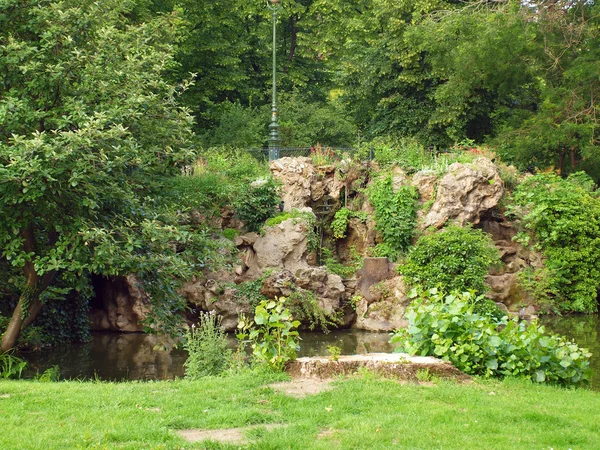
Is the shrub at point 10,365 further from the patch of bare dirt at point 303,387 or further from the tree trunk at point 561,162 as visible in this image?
the tree trunk at point 561,162

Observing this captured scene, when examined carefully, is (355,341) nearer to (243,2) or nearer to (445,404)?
(445,404)

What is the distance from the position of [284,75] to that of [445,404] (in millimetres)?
26007

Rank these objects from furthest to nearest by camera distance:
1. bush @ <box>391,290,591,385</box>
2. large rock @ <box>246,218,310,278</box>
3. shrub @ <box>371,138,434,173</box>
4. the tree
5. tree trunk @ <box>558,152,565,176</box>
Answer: tree trunk @ <box>558,152,565,176</box>, shrub @ <box>371,138,434,173</box>, large rock @ <box>246,218,310,278</box>, the tree, bush @ <box>391,290,591,385</box>

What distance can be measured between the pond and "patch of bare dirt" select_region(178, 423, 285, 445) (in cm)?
585

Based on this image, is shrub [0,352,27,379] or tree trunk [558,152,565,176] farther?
tree trunk [558,152,565,176]

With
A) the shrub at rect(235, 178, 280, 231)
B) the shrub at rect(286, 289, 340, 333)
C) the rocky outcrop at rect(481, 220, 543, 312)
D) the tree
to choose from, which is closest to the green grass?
the tree

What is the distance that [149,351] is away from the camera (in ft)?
46.9

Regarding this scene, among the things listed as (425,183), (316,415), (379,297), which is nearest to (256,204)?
(379,297)

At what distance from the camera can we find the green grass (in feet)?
16.1

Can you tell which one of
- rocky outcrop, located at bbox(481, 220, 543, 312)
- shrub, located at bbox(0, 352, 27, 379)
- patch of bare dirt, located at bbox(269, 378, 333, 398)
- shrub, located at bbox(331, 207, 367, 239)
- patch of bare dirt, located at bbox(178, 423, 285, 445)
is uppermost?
shrub, located at bbox(331, 207, 367, 239)

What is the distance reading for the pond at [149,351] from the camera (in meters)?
12.1

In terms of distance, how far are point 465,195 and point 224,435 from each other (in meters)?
14.0

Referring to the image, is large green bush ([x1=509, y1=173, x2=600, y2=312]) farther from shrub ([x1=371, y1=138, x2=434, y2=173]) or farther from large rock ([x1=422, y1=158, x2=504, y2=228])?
shrub ([x1=371, y1=138, x2=434, y2=173])

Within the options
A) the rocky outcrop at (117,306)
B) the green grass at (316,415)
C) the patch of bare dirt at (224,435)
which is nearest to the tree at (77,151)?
the green grass at (316,415)
